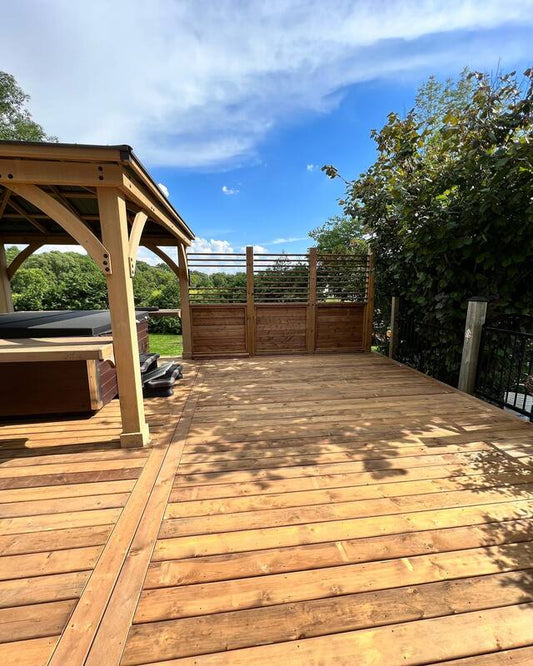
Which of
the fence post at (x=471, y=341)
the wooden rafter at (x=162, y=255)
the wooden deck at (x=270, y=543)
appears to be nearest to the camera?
the wooden deck at (x=270, y=543)

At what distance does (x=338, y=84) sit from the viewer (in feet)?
18.8

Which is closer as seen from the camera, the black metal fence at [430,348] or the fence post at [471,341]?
the fence post at [471,341]

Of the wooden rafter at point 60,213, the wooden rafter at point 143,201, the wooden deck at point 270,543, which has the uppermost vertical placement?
the wooden rafter at point 143,201

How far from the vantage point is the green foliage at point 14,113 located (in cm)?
1267

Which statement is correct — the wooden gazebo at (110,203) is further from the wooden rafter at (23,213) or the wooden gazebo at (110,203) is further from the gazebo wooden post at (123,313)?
the wooden rafter at (23,213)

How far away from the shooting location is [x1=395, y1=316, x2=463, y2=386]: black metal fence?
390 centimetres

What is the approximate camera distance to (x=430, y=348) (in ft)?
14.7

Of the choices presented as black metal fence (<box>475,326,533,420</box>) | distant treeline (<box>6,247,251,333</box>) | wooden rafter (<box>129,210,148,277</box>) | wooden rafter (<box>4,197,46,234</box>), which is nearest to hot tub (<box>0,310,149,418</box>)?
wooden rafter (<box>129,210,148,277</box>)

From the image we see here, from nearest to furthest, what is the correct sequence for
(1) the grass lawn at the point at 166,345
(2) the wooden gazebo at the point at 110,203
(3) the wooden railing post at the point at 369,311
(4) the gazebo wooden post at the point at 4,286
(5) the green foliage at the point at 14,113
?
(2) the wooden gazebo at the point at 110,203
(4) the gazebo wooden post at the point at 4,286
(3) the wooden railing post at the point at 369,311
(1) the grass lawn at the point at 166,345
(5) the green foliage at the point at 14,113

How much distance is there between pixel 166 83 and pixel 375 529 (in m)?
6.60

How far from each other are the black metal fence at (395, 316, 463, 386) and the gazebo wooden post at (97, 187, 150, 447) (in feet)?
13.0

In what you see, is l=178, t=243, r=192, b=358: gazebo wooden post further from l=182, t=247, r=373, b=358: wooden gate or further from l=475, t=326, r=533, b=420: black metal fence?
l=475, t=326, r=533, b=420: black metal fence

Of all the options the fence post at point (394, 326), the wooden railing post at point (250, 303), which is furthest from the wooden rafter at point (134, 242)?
the fence post at point (394, 326)

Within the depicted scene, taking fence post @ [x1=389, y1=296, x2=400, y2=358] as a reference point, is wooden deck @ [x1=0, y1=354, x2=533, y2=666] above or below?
below
